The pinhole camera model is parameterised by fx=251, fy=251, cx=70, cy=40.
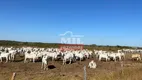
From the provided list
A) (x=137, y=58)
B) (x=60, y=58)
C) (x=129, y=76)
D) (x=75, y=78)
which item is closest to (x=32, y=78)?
(x=75, y=78)

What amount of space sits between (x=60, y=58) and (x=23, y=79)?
17.9 meters

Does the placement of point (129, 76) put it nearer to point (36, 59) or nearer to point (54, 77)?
point (54, 77)

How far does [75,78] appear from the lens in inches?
734

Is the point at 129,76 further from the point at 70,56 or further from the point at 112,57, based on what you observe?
the point at 112,57

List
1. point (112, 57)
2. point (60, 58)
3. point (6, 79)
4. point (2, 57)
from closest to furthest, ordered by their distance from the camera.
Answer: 1. point (6, 79)
2. point (2, 57)
3. point (60, 58)
4. point (112, 57)

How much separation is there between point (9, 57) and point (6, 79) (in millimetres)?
13527

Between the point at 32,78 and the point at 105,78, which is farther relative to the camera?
the point at 32,78

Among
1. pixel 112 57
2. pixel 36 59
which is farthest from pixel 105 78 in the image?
pixel 112 57

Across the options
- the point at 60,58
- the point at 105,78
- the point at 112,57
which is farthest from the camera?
the point at 112,57

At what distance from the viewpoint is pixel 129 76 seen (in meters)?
16.4

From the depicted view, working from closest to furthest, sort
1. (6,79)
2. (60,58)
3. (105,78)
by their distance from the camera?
1. (105,78)
2. (6,79)
3. (60,58)

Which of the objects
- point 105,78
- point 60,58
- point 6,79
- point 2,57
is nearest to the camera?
point 105,78

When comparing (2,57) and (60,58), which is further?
(60,58)

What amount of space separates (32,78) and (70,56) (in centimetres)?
1323
